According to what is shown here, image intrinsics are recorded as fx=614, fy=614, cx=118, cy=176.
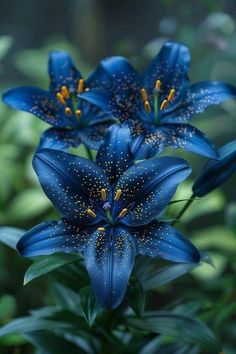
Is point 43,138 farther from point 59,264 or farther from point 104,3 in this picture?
point 104,3

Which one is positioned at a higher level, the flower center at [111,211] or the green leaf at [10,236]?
the flower center at [111,211]

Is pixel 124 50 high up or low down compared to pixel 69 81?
down

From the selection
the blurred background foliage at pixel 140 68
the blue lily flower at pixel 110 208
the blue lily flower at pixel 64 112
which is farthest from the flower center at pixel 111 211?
the blurred background foliage at pixel 140 68

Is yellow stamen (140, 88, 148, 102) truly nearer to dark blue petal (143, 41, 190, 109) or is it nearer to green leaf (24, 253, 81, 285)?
dark blue petal (143, 41, 190, 109)

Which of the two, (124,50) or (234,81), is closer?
(234,81)

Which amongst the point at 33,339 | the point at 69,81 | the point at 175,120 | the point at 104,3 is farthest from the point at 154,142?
the point at 104,3

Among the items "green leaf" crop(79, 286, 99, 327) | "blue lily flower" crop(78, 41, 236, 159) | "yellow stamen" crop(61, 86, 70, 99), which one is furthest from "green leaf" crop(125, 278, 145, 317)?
"yellow stamen" crop(61, 86, 70, 99)

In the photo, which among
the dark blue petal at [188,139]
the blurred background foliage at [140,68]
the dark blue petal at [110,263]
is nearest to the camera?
the dark blue petal at [110,263]

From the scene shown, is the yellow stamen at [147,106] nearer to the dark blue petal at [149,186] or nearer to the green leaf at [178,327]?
the dark blue petal at [149,186]

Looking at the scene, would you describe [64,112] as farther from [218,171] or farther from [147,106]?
[218,171]
